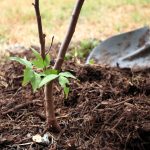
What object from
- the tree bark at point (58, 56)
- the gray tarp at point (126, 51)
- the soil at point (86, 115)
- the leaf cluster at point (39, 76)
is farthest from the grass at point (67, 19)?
the leaf cluster at point (39, 76)

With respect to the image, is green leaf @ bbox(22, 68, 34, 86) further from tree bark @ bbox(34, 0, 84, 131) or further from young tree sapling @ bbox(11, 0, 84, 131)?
tree bark @ bbox(34, 0, 84, 131)

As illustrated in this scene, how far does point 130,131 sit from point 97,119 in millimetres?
214

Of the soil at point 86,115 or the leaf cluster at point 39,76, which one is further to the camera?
the soil at point 86,115

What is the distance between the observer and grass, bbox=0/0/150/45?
17.6 feet

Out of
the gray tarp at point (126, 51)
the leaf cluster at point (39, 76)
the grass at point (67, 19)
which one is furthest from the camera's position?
the grass at point (67, 19)

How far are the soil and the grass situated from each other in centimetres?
206

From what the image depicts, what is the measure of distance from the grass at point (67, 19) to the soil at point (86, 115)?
206 centimetres

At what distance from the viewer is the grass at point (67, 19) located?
212 inches

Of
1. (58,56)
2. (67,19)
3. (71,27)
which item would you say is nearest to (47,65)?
(58,56)

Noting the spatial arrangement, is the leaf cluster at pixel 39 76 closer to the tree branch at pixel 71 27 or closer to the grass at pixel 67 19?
the tree branch at pixel 71 27

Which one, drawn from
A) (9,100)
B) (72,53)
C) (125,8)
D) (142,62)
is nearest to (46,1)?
(125,8)

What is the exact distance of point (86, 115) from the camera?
2391mm

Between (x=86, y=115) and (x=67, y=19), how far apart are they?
13.4 ft

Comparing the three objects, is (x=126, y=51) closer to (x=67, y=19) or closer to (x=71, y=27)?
(x=71, y=27)
